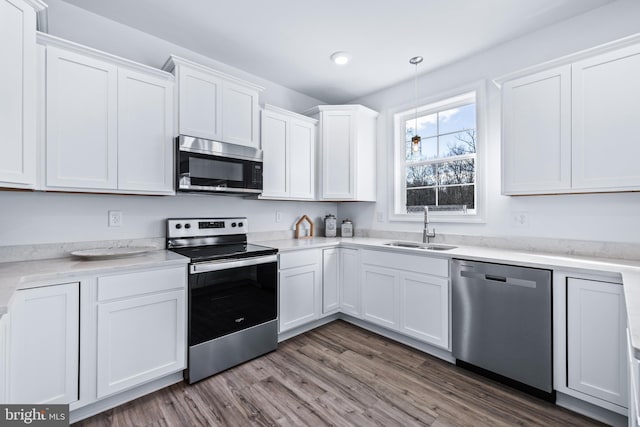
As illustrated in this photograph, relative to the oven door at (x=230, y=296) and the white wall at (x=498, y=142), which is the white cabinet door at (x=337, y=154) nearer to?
the white wall at (x=498, y=142)

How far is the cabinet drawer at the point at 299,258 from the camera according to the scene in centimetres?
268

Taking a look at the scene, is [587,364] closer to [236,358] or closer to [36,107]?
[236,358]

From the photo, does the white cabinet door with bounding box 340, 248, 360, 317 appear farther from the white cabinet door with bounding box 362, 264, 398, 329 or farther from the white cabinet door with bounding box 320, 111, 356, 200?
the white cabinet door with bounding box 320, 111, 356, 200

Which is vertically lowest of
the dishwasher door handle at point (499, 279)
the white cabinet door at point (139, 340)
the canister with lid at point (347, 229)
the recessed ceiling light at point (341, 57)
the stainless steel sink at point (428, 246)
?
the white cabinet door at point (139, 340)

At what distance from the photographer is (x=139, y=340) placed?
188cm

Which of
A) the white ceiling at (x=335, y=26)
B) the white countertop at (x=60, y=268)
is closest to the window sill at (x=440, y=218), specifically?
the white ceiling at (x=335, y=26)

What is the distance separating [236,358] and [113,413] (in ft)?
2.61

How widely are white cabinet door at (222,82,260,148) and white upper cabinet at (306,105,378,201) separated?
85cm

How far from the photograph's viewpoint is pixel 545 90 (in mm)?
2119

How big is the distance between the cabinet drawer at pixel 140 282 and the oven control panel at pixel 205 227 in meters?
0.56

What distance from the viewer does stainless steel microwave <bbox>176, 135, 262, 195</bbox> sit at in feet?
7.40

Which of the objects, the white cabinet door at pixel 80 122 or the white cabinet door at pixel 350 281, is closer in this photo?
the white cabinet door at pixel 80 122

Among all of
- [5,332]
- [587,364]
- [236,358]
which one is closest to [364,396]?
[236,358]

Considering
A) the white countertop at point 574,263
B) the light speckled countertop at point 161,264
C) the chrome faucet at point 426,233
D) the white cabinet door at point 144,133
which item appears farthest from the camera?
the chrome faucet at point 426,233
